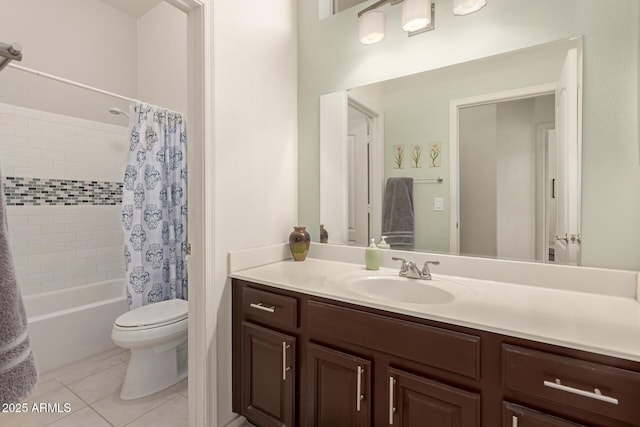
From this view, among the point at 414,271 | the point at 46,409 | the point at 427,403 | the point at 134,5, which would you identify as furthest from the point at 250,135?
the point at 134,5

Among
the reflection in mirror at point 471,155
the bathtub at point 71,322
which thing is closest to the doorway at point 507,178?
the reflection in mirror at point 471,155

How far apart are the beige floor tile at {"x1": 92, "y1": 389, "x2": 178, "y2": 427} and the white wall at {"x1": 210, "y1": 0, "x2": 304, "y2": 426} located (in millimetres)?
537

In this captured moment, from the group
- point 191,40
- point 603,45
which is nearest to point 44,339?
point 191,40

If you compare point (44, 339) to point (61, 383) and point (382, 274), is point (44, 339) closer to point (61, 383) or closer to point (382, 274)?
point (61, 383)

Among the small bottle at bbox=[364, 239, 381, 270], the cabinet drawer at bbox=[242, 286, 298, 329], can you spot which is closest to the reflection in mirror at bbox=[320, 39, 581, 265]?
the small bottle at bbox=[364, 239, 381, 270]

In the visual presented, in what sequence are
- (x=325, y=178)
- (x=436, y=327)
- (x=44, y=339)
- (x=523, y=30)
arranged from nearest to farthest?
(x=436, y=327) < (x=523, y=30) < (x=325, y=178) < (x=44, y=339)

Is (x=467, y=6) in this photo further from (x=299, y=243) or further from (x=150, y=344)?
(x=150, y=344)

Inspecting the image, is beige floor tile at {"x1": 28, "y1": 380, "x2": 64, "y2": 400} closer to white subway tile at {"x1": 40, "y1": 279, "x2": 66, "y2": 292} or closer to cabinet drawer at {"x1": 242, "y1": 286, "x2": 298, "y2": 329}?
white subway tile at {"x1": 40, "y1": 279, "x2": 66, "y2": 292}

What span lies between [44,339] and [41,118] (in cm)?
168

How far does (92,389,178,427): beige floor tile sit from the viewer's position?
161 cm

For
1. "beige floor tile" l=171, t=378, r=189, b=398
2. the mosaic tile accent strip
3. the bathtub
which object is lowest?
"beige floor tile" l=171, t=378, r=189, b=398

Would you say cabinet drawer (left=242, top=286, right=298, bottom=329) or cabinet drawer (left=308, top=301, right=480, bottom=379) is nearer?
cabinet drawer (left=308, top=301, right=480, bottom=379)

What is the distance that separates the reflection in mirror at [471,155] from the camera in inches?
49.2

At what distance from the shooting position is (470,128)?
1464 mm
